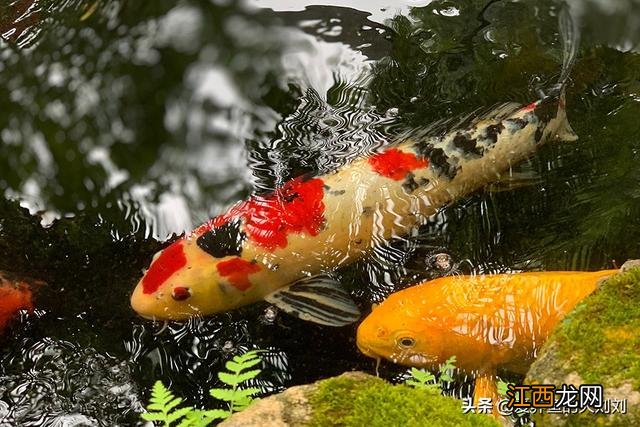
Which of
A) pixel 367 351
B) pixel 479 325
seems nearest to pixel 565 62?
pixel 479 325

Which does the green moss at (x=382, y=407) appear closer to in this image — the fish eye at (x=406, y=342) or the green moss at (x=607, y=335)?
the green moss at (x=607, y=335)

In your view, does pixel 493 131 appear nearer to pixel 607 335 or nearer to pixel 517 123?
pixel 517 123

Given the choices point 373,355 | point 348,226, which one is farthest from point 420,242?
point 373,355

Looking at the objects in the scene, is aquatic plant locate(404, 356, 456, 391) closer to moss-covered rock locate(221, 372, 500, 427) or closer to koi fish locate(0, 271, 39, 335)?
moss-covered rock locate(221, 372, 500, 427)

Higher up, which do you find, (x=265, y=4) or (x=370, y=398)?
(x=265, y=4)

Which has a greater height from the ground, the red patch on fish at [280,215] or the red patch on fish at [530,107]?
the red patch on fish at [280,215]

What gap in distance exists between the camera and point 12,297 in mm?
4328

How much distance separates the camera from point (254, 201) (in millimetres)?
4629

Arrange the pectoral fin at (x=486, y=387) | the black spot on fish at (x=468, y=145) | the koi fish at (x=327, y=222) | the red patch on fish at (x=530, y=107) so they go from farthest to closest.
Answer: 1. the red patch on fish at (x=530, y=107)
2. the black spot on fish at (x=468, y=145)
3. the koi fish at (x=327, y=222)
4. the pectoral fin at (x=486, y=387)

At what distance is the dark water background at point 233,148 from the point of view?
425 cm

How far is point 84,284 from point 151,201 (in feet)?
2.42

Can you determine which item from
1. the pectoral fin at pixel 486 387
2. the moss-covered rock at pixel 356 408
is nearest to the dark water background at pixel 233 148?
the pectoral fin at pixel 486 387

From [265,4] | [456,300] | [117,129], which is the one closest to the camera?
[456,300]

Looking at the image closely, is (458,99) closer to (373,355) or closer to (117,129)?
(373,355)
